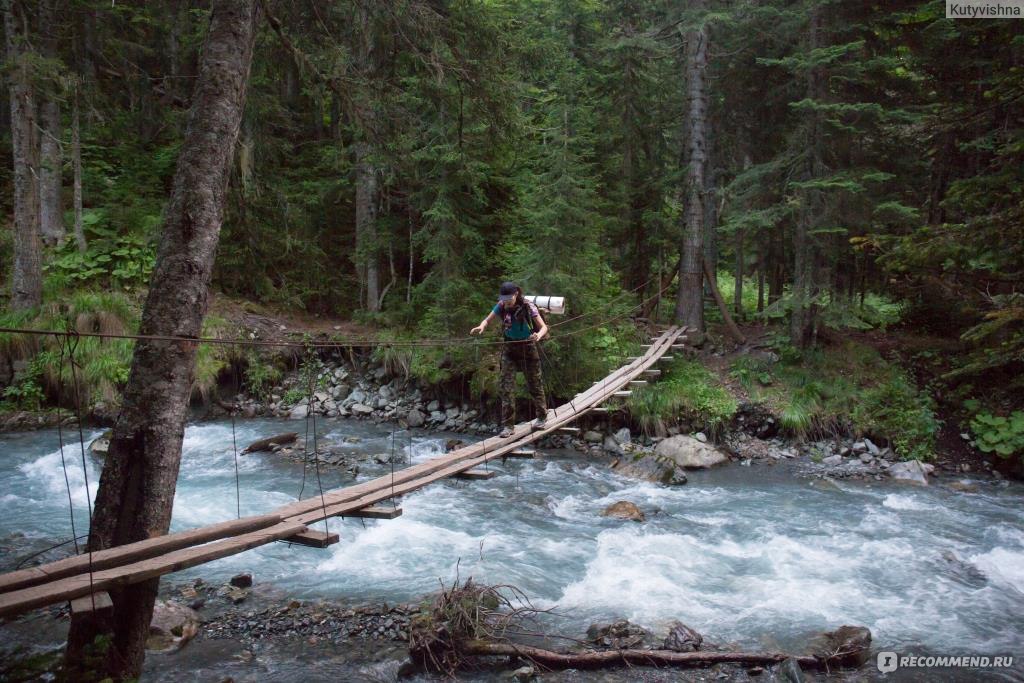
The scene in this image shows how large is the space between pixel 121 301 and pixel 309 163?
258 inches

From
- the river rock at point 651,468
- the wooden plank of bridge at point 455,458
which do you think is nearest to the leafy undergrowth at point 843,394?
the river rock at point 651,468

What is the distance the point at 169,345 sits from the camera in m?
4.01

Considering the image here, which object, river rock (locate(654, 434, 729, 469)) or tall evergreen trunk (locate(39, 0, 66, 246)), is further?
tall evergreen trunk (locate(39, 0, 66, 246))

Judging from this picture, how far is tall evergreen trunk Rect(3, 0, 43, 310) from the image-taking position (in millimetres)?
11023

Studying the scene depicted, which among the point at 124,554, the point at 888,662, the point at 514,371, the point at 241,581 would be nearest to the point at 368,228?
the point at 514,371

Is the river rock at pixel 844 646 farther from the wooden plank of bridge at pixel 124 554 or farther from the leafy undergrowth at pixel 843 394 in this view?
the leafy undergrowth at pixel 843 394

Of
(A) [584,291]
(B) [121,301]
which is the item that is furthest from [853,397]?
(B) [121,301]

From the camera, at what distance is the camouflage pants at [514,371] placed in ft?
23.0

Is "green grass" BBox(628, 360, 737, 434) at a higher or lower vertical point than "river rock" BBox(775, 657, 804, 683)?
higher

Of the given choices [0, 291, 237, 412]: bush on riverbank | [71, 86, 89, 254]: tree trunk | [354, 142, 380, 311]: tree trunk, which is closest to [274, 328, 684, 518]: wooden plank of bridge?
[354, 142, 380, 311]: tree trunk

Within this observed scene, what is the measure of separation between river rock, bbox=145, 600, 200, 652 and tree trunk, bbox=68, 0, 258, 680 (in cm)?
158

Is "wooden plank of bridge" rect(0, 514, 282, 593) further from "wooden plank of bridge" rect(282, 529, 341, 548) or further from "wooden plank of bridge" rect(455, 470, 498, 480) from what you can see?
"wooden plank of bridge" rect(455, 470, 498, 480)

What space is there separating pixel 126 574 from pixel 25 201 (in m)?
10.7

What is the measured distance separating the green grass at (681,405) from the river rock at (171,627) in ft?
26.4
